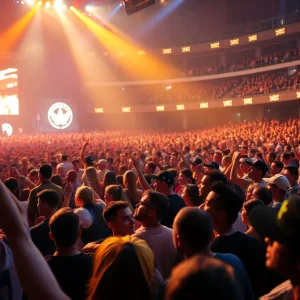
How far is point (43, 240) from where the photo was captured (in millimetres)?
4469

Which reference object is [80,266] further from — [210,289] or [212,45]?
[212,45]

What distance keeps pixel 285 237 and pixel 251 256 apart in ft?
5.52

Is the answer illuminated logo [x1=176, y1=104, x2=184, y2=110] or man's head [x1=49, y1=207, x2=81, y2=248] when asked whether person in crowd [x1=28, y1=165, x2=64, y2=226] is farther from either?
illuminated logo [x1=176, y1=104, x2=184, y2=110]

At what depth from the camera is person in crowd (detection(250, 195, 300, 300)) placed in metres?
1.97

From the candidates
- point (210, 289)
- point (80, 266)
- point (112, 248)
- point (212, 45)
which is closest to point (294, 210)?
point (210, 289)

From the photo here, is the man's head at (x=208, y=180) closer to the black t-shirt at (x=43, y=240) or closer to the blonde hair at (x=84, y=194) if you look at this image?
the blonde hair at (x=84, y=194)

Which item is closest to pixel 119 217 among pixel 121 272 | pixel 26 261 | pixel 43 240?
pixel 43 240

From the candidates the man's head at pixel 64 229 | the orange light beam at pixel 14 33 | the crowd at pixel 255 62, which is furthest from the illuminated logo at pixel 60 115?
the man's head at pixel 64 229

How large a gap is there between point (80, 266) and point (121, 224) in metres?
1.00

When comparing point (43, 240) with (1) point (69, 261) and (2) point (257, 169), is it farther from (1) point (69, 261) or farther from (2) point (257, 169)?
(2) point (257, 169)

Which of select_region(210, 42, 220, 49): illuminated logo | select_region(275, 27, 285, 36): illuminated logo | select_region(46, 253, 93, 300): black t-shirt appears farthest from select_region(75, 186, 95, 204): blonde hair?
select_region(210, 42, 220, 49): illuminated logo

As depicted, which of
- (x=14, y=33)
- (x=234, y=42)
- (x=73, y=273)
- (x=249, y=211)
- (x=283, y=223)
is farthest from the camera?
(x=234, y=42)

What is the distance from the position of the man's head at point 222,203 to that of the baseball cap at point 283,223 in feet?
5.68

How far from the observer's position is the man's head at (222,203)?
3945 mm
